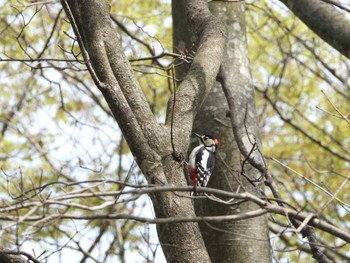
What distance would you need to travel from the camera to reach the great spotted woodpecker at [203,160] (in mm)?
5219

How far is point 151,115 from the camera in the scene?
142 inches

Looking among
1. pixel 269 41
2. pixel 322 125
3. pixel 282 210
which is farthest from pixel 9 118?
pixel 282 210

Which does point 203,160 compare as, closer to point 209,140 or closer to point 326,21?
point 209,140

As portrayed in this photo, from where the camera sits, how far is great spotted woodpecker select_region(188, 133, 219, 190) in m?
5.22

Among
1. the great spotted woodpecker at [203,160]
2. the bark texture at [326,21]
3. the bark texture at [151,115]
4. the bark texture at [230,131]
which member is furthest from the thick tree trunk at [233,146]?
the bark texture at [326,21]

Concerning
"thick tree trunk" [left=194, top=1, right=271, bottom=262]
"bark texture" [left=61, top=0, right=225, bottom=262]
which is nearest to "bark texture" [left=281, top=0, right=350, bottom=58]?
"thick tree trunk" [left=194, top=1, right=271, bottom=262]

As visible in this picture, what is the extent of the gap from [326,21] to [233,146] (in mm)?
1293

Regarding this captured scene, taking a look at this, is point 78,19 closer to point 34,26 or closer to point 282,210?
point 282,210

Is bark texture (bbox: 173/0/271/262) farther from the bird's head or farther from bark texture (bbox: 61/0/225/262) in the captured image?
bark texture (bbox: 61/0/225/262)

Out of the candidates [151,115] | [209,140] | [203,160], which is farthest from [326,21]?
[203,160]

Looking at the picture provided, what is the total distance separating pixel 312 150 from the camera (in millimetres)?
11430

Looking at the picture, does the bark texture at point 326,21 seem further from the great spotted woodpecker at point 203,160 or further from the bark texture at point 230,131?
the great spotted woodpecker at point 203,160

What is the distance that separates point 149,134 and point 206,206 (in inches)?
59.5

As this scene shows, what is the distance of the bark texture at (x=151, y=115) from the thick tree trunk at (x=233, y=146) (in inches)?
20.6
